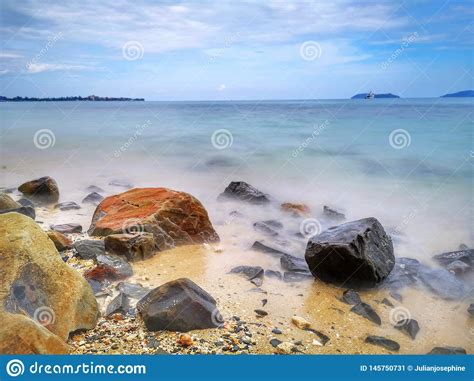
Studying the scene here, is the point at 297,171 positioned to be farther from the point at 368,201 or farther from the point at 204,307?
the point at 204,307

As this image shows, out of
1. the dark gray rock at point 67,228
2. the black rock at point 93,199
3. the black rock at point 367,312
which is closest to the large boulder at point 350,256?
the black rock at point 367,312

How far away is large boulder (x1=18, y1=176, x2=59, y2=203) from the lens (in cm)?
1013

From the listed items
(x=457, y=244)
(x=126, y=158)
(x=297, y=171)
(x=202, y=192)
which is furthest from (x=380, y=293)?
(x=126, y=158)

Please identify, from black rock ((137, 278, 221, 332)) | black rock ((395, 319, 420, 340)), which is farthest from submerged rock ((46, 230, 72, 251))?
black rock ((395, 319, 420, 340))

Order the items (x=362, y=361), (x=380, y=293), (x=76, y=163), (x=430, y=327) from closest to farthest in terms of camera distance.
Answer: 1. (x=362, y=361)
2. (x=430, y=327)
3. (x=380, y=293)
4. (x=76, y=163)

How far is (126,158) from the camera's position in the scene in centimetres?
1736

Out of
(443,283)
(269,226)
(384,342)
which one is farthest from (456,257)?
(384,342)

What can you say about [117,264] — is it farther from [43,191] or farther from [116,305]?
[43,191]

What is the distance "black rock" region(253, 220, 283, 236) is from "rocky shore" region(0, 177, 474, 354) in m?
0.04

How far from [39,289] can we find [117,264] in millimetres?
1752

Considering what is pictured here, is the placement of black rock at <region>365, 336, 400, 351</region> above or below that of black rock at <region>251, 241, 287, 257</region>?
below

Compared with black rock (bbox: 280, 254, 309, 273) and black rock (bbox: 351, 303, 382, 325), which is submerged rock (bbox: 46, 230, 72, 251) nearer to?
black rock (bbox: 280, 254, 309, 273)

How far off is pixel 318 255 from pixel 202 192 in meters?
6.38

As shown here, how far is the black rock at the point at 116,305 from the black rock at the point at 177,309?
20 centimetres
